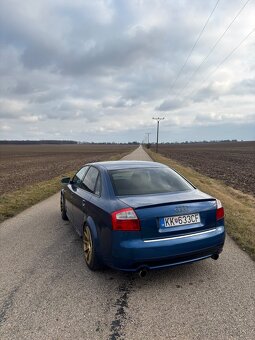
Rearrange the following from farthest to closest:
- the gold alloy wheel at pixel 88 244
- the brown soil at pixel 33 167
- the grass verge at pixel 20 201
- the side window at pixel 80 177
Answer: the brown soil at pixel 33 167, the grass verge at pixel 20 201, the side window at pixel 80 177, the gold alloy wheel at pixel 88 244

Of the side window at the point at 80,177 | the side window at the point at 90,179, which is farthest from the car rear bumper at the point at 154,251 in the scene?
the side window at the point at 80,177

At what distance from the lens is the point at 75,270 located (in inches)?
179

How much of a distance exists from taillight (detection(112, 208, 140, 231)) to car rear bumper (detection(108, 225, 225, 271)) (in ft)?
0.33

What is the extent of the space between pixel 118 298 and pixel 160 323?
0.70m

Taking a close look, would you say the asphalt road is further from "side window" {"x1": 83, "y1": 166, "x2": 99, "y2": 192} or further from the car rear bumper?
"side window" {"x1": 83, "y1": 166, "x2": 99, "y2": 192}

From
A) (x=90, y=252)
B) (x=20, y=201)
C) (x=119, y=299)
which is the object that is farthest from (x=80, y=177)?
(x=20, y=201)

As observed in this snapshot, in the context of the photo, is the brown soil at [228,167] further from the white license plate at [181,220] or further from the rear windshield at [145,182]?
the white license plate at [181,220]

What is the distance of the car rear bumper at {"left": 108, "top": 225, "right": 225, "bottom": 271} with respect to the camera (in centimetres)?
378

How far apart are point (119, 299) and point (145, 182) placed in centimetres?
174

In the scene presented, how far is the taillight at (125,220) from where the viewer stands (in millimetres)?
3832

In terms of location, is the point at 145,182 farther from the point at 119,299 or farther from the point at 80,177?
the point at 80,177

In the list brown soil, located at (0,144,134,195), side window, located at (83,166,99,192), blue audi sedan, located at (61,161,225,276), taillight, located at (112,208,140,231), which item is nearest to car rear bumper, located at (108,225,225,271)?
blue audi sedan, located at (61,161,225,276)

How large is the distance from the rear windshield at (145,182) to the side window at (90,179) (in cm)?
40

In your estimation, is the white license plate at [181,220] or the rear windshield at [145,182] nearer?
the white license plate at [181,220]
